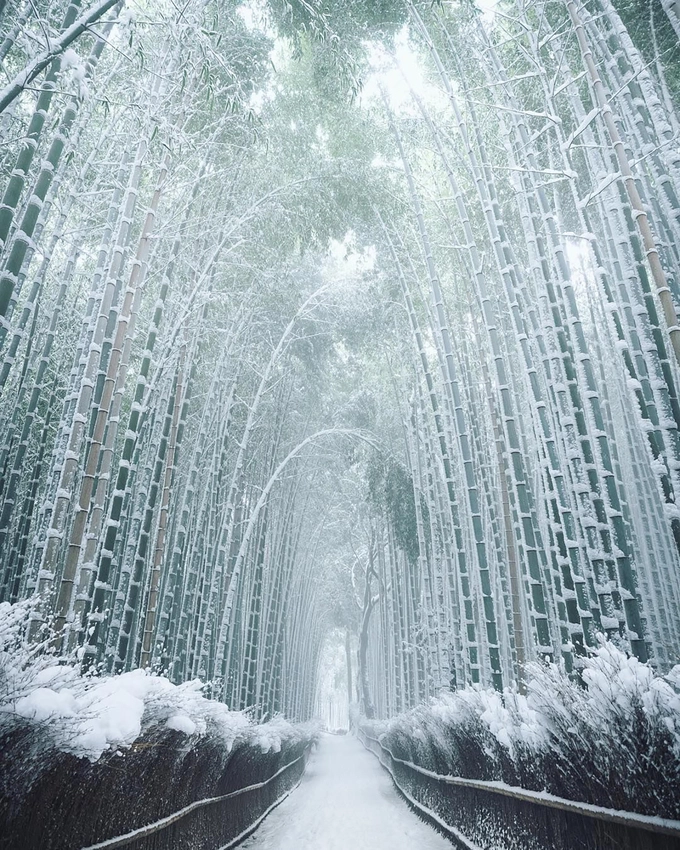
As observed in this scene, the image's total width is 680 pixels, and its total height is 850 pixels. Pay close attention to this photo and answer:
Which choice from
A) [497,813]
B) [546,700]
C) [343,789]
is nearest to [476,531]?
[497,813]

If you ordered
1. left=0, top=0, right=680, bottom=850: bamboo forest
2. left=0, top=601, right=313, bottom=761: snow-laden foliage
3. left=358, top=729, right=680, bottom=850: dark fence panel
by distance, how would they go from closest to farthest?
left=0, top=601, right=313, bottom=761: snow-laden foliage < left=358, top=729, right=680, bottom=850: dark fence panel < left=0, top=0, right=680, bottom=850: bamboo forest

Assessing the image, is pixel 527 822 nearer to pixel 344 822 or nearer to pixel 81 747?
pixel 81 747

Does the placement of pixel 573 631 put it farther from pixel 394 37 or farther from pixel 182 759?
pixel 394 37

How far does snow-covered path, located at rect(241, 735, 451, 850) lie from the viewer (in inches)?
154

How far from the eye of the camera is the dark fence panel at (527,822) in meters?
1.54

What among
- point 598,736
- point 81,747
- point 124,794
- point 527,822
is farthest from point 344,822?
point 81,747

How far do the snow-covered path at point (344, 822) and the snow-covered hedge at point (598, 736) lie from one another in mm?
1483

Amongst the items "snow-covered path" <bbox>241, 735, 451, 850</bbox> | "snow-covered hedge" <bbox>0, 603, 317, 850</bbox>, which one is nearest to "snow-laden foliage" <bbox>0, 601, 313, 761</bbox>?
"snow-covered hedge" <bbox>0, 603, 317, 850</bbox>

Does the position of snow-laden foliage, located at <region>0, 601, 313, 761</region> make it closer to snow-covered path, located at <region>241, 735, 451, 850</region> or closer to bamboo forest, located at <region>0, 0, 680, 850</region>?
bamboo forest, located at <region>0, 0, 680, 850</region>

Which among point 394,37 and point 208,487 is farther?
point 208,487

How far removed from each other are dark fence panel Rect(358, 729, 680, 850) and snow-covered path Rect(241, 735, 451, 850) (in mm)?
249

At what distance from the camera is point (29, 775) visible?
138 cm

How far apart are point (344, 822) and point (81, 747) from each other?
14.0 feet

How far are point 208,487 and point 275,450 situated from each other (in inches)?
57.6
